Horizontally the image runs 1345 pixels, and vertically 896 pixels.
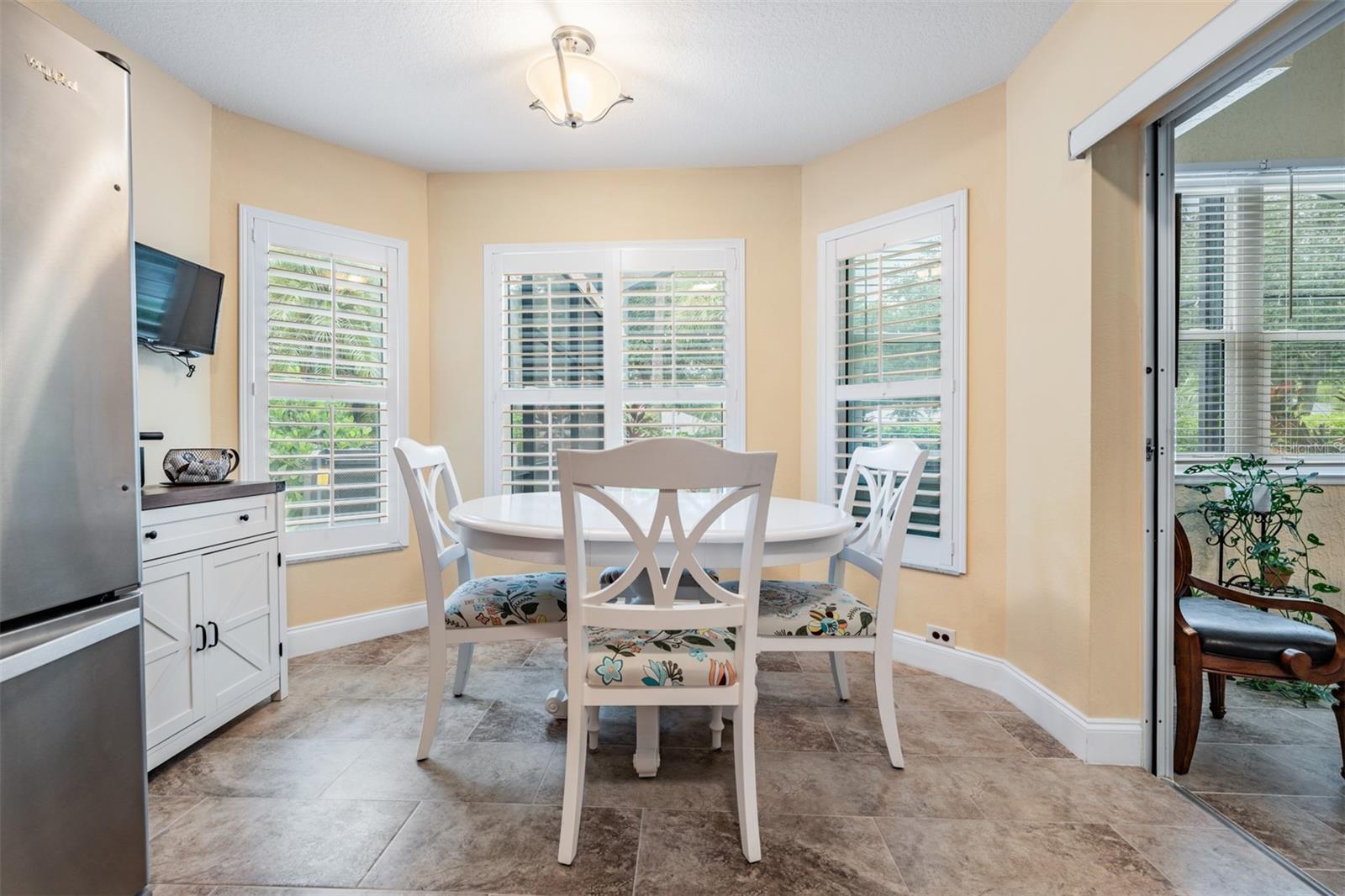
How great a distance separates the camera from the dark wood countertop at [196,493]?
5.85 feet

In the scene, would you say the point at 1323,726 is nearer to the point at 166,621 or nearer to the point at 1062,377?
the point at 1062,377

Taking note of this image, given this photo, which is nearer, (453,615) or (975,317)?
(453,615)

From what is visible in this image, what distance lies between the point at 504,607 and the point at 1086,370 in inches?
80.6

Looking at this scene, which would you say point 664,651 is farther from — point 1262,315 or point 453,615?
point 1262,315

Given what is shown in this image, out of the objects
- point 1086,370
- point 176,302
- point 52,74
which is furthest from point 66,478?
point 1086,370

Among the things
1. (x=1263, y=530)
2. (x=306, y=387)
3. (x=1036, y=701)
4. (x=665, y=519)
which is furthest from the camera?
(x=306, y=387)

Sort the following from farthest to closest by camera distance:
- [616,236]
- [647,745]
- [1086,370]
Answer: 1. [616,236]
2. [1086,370]
3. [647,745]

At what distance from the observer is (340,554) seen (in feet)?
9.73

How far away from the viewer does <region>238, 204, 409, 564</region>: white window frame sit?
8.96 feet

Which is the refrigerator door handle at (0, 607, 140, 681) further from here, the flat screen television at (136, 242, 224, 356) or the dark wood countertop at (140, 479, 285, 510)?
the flat screen television at (136, 242, 224, 356)

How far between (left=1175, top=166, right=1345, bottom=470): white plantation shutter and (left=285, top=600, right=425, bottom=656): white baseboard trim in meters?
3.41

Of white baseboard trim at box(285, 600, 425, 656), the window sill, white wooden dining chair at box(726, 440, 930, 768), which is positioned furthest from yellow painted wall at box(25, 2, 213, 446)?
white wooden dining chair at box(726, 440, 930, 768)

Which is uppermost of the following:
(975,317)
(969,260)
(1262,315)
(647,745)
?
(969,260)

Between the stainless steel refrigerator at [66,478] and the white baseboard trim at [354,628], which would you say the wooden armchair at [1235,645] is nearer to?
the stainless steel refrigerator at [66,478]
